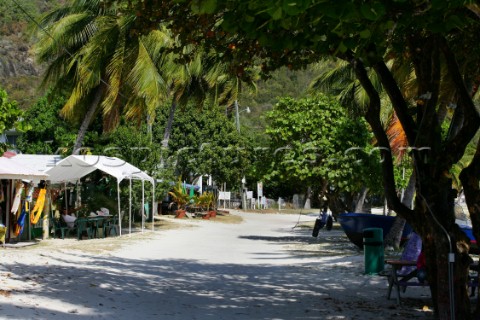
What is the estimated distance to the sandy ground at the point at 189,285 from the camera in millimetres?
10250

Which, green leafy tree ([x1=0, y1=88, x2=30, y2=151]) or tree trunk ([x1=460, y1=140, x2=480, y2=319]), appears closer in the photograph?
tree trunk ([x1=460, y1=140, x2=480, y2=319])

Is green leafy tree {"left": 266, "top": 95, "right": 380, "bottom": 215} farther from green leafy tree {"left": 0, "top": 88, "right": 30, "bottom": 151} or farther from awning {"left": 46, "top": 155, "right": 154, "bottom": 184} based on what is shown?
green leafy tree {"left": 0, "top": 88, "right": 30, "bottom": 151}

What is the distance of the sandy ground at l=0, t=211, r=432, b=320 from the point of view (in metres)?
10.2

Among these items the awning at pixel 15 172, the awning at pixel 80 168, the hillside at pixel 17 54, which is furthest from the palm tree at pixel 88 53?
the hillside at pixel 17 54

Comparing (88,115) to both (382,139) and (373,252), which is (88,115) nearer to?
(373,252)

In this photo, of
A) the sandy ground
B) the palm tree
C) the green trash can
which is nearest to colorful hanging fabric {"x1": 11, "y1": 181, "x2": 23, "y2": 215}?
the sandy ground

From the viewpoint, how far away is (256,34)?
6117 millimetres

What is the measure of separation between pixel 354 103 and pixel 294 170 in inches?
173

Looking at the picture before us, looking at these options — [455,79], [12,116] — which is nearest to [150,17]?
[455,79]

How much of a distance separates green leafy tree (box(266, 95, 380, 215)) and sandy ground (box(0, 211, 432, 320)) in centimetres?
449

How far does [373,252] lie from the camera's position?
1498cm

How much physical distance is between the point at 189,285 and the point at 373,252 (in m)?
3.90

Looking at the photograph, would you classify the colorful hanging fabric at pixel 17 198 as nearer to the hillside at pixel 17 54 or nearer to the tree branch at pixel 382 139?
the tree branch at pixel 382 139

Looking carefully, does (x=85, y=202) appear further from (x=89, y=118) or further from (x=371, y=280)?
(x=371, y=280)
